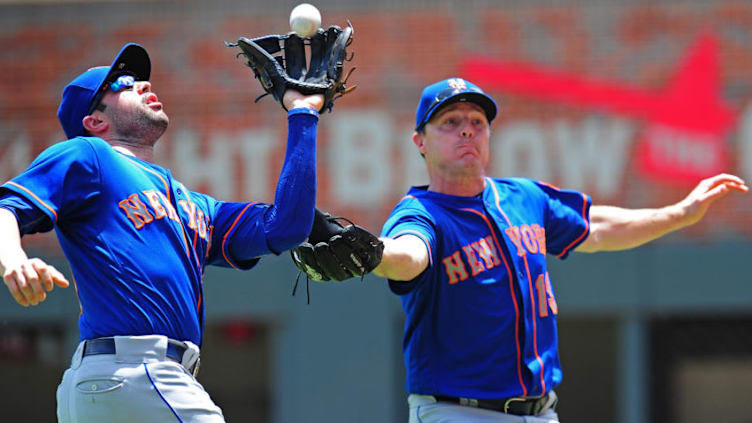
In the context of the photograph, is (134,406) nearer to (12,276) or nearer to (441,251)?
(12,276)

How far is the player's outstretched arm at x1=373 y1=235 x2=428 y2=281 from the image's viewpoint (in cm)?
392

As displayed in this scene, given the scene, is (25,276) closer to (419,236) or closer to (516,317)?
(419,236)

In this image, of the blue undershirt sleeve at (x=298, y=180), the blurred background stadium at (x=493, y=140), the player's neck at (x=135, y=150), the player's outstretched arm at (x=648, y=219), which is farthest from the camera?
the blurred background stadium at (x=493, y=140)

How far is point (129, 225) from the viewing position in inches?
133

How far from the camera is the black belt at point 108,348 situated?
3271mm

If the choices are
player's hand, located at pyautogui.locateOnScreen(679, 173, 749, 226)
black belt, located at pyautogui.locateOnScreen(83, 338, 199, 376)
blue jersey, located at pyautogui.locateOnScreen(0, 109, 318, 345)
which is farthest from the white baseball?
player's hand, located at pyautogui.locateOnScreen(679, 173, 749, 226)

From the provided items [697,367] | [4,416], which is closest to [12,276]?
[697,367]

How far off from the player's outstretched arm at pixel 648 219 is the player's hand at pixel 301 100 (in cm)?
173

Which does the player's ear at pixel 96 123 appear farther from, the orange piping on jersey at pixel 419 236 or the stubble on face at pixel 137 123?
the orange piping on jersey at pixel 419 236

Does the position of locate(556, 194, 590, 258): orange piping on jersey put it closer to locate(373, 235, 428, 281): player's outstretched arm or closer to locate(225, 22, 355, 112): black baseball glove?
locate(373, 235, 428, 281): player's outstretched arm

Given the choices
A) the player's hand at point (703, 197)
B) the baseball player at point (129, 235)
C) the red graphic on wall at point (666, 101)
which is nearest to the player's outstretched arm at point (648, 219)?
the player's hand at point (703, 197)

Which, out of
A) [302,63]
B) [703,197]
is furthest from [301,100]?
[703,197]

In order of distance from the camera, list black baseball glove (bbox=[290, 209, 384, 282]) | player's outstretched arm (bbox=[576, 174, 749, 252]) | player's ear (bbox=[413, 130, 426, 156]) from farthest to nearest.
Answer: player's outstretched arm (bbox=[576, 174, 749, 252]) → player's ear (bbox=[413, 130, 426, 156]) → black baseball glove (bbox=[290, 209, 384, 282])

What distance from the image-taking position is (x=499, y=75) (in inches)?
383
